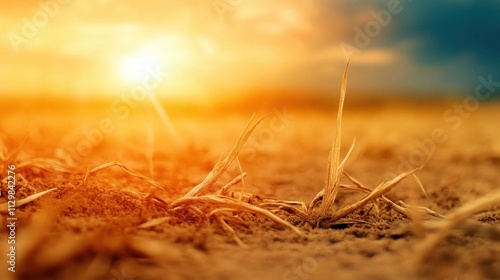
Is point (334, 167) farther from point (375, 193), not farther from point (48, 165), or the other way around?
point (48, 165)

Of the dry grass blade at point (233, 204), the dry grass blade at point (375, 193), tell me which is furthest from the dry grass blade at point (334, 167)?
the dry grass blade at point (233, 204)

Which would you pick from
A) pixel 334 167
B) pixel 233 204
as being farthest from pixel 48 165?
pixel 334 167

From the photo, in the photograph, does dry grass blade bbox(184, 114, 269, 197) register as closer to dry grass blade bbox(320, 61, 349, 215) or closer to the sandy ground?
the sandy ground

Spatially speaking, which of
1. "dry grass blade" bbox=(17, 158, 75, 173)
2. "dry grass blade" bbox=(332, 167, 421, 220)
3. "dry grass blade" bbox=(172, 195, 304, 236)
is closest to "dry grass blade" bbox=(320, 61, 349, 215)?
"dry grass blade" bbox=(332, 167, 421, 220)

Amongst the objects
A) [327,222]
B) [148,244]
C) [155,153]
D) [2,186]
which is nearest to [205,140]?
[155,153]

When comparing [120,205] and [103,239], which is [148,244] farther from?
[120,205]
